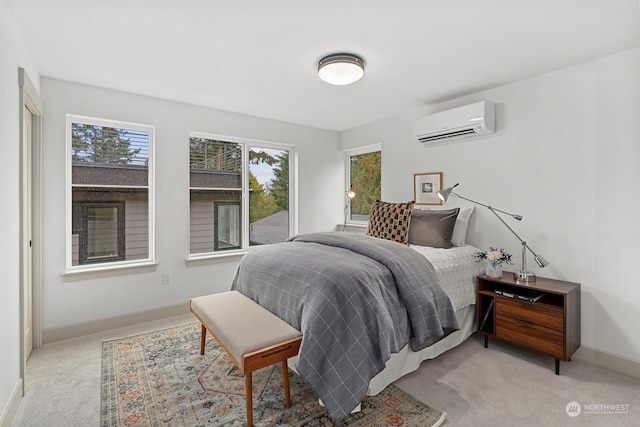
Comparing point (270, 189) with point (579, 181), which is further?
point (270, 189)

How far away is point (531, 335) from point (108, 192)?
3903 mm

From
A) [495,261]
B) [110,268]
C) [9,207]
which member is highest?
[9,207]

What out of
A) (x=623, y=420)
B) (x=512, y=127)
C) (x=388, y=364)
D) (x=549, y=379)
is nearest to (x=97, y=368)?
(x=388, y=364)

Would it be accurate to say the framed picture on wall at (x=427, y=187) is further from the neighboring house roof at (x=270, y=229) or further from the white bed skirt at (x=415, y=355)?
the neighboring house roof at (x=270, y=229)

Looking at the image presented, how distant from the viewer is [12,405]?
1.75m

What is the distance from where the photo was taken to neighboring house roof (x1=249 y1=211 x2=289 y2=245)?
13.4ft

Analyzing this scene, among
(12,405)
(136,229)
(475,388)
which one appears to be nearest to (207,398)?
(12,405)

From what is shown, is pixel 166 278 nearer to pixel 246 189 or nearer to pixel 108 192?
pixel 108 192

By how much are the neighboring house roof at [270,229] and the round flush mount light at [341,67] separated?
88.1 inches

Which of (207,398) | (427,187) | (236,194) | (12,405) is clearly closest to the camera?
(12,405)

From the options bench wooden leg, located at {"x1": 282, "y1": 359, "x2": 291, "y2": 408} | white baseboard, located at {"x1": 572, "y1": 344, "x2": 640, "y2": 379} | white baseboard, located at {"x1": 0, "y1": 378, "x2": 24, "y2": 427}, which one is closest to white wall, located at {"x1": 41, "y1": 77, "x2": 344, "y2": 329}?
white baseboard, located at {"x1": 0, "y1": 378, "x2": 24, "y2": 427}

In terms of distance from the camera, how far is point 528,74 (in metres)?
2.68

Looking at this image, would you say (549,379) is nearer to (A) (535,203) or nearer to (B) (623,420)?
(B) (623,420)

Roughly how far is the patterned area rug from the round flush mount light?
2.22m
